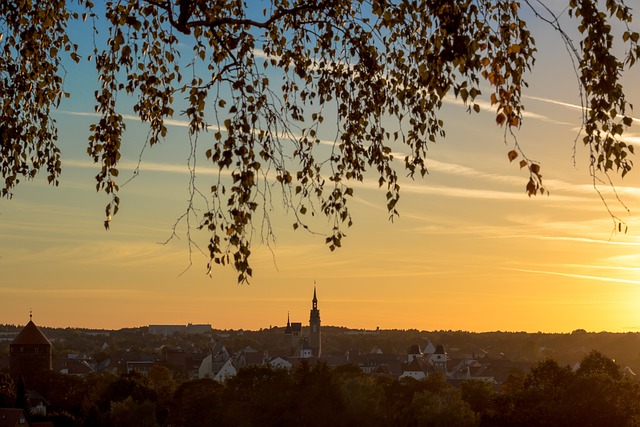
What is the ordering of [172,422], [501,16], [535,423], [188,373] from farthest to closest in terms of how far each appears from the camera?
[188,373], [172,422], [535,423], [501,16]

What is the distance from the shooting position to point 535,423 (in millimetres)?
49812

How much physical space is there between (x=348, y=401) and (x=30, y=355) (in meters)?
53.5

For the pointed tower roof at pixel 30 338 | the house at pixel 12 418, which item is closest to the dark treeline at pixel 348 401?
the house at pixel 12 418

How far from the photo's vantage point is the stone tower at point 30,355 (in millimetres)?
102125

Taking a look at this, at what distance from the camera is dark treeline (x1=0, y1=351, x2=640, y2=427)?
1962 inches

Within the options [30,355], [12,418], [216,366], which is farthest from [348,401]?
[216,366]

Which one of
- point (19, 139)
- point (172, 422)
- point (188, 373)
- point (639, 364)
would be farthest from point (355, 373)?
point (639, 364)

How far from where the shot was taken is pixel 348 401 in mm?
61719

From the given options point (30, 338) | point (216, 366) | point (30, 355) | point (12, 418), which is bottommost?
point (12, 418)

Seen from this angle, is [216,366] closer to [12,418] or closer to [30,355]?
[30,355]

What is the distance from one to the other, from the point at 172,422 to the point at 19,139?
69.7 meters

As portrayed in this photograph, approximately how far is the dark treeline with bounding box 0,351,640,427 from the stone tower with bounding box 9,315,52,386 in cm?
992

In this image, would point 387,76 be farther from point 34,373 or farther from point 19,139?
point 34,373

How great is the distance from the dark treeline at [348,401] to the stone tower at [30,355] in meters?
9.92
